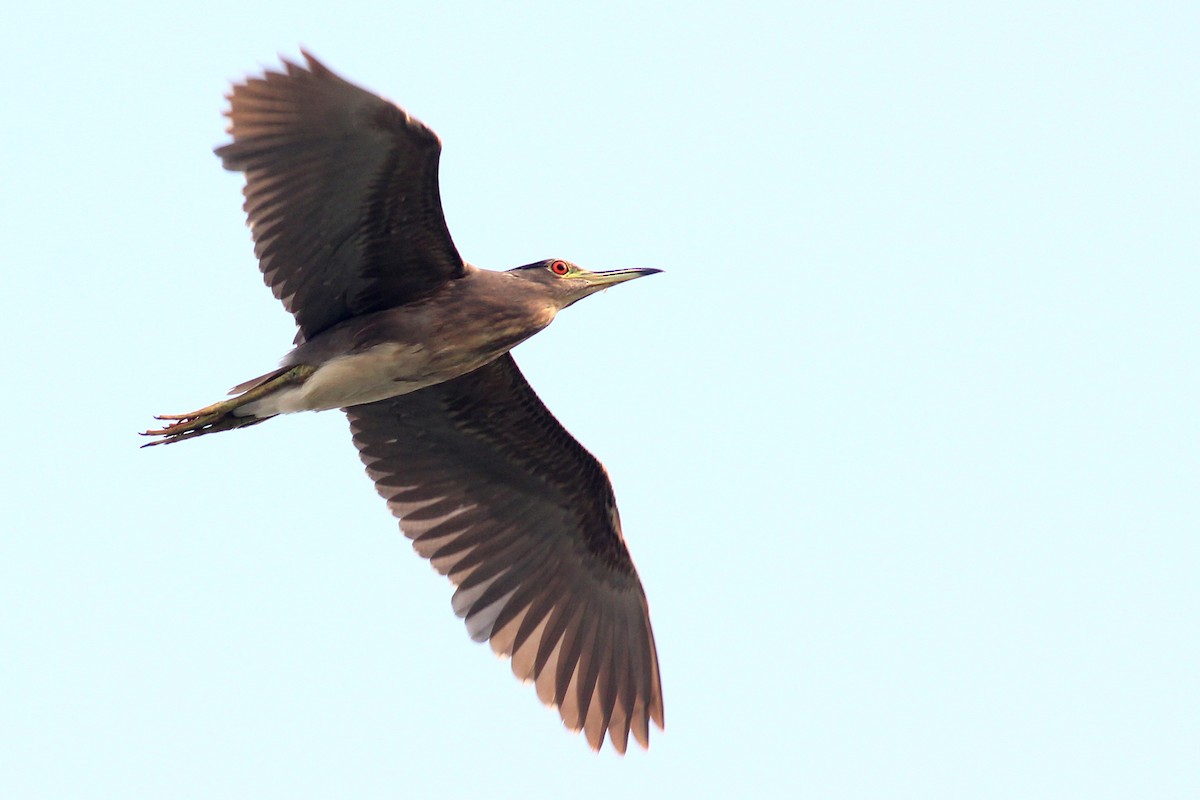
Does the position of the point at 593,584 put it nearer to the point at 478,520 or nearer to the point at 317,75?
the point at 478,520

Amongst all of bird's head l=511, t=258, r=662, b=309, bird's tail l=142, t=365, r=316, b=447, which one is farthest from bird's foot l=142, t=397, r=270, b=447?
bird's head l=511, t=258, r=662, b=309

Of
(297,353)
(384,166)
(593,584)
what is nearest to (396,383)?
(297,353)

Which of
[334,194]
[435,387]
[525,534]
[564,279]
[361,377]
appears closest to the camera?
[334,194]

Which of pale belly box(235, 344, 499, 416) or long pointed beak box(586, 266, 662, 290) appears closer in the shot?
pale belly box(235, 344, 499, 416)

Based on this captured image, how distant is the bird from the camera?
999 cm

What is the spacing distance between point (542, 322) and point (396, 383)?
107 cm

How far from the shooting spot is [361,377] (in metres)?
10.4

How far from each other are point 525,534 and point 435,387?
4.54ft

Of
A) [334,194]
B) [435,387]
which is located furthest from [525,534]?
[334,194]

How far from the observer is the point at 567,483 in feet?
38.9

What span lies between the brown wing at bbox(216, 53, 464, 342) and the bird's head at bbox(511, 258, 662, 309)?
0.60m

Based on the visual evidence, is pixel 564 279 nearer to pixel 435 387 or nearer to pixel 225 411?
pixel 435 387

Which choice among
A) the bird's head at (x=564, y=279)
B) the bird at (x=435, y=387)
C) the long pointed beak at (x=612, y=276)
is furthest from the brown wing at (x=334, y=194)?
the long pointed beak at (x=612, y=276)

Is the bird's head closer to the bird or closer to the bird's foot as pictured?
the bird
